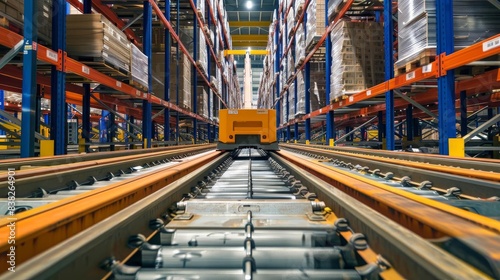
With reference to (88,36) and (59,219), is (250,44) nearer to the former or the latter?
(88,36)

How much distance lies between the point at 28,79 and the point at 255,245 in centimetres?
327

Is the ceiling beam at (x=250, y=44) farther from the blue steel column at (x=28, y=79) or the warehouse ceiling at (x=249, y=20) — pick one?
the blue steel column at (x=28, y=79)

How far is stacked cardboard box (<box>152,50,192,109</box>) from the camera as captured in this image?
8463mm

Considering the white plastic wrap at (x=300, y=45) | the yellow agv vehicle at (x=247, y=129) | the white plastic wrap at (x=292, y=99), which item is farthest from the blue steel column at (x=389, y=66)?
the white plastic wrap at (x=292, y=99)

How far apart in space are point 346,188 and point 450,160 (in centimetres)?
156

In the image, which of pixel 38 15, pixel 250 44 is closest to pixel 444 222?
pixel 38 15

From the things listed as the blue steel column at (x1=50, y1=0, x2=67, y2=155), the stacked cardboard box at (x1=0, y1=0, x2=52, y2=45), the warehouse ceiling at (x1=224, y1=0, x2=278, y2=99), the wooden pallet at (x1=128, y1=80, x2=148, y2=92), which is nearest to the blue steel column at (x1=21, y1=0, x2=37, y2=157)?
the stacked cardboard box at (x1=0, y1=0, x2=52, y2=45)

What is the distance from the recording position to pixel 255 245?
1.55 meters

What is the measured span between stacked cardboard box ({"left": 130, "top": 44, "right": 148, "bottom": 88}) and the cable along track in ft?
14.4

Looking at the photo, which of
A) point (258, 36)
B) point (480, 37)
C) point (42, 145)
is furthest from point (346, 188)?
point (258, 36)

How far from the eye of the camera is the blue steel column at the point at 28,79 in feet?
11.0

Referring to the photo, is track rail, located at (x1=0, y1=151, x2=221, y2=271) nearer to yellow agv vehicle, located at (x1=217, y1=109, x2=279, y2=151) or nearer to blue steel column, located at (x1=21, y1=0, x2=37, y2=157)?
blue steel column, located at (x1=21, y1=0, x2=37, y2=157)

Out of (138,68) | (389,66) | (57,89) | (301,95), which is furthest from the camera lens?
(301,95)

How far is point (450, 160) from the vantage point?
9.95 ft
